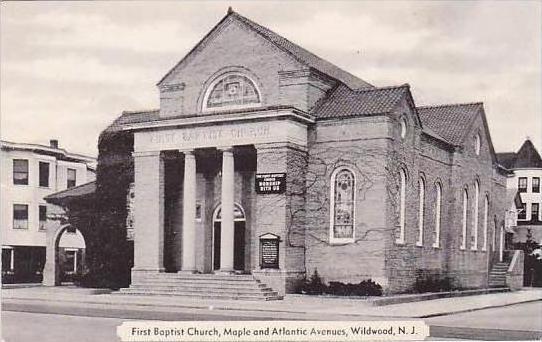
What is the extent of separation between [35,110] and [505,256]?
628 inches

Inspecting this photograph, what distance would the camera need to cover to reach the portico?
20406 mm

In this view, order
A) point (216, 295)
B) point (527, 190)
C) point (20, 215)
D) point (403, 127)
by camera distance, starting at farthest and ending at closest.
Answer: point (403, 127) → point (216, 295) → point (20, 215) → point (527, 190)

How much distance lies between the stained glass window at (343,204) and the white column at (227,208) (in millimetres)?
2516

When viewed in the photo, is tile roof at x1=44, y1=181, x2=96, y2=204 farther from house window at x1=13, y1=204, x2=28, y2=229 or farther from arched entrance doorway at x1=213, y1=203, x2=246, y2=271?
arched entrance doorway at x1=213, y1=203, x2=246, y2=271

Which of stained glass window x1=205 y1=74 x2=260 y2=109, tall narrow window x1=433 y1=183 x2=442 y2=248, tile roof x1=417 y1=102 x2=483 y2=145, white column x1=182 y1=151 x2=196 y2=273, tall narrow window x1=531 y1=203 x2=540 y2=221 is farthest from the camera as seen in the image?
tile roof x1=417 y1=102 x2=483 y2=145

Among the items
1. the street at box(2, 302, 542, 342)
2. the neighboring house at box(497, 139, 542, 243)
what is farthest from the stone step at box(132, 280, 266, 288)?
the neighboring house at box(497, 139, 542, 243)

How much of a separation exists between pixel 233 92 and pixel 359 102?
3.16 metres

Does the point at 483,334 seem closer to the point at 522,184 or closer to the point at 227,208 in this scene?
the point at 522,184

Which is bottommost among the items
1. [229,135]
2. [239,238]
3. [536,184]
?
[239,238]

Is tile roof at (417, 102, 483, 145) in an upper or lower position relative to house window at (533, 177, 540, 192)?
upper

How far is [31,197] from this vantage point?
20.5m

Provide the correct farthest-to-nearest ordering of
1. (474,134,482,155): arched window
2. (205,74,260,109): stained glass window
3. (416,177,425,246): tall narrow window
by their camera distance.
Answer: (474,134,482,155): arched window → (416,177,425,246): tall narrow window → (205,74,260,109): stained glass window

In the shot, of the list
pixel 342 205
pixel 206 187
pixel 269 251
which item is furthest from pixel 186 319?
pixel 206 187

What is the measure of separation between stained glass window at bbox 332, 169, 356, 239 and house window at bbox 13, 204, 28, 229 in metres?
7.25
